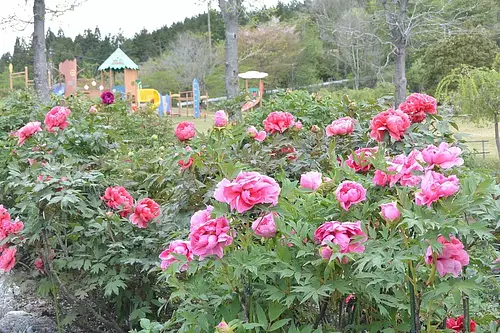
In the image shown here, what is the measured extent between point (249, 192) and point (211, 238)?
15 cm

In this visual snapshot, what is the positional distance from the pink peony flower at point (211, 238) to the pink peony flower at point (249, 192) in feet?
0.23

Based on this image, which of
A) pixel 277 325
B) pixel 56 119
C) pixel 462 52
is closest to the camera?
pixel 277 325

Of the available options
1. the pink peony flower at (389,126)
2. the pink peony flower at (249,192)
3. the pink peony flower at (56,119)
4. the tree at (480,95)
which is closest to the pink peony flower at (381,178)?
the pink peony flower at (249,192)

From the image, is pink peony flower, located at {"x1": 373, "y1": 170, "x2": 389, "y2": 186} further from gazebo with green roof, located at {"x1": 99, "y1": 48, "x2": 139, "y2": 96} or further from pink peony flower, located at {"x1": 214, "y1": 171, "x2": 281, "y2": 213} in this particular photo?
gazebo with green roof, located at {"x1": 99, "y1": 48, "x2": 139, "y2": 96}

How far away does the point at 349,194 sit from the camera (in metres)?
1.42

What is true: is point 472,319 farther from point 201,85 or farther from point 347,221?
point 201,85

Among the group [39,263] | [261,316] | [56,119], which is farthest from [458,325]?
[56,119]

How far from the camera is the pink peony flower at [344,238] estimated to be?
1314 mm

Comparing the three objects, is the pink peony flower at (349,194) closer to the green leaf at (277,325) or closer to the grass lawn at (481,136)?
the green leaf at (277,325)

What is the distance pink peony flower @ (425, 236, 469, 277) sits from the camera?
136 cm

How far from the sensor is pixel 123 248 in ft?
8.64

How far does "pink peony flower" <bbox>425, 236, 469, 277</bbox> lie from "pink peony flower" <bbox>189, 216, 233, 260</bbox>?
46 centimetres

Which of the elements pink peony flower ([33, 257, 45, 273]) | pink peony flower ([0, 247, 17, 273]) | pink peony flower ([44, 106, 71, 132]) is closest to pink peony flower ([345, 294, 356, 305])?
pink peony flower ([0, 247, 17, 273])

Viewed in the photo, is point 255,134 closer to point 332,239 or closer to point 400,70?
point 332,239
